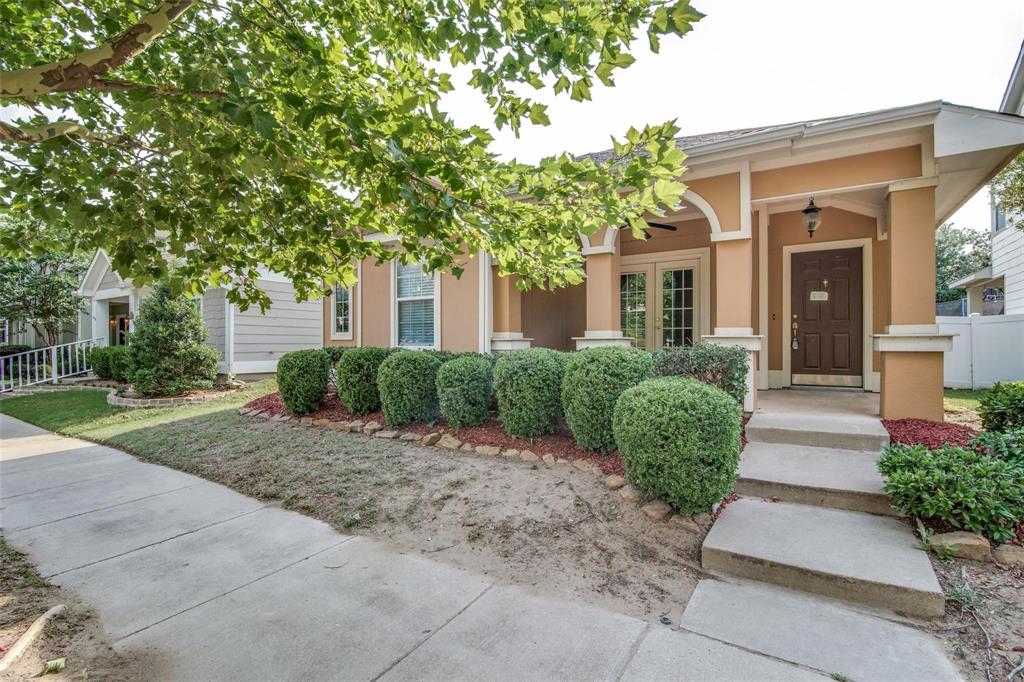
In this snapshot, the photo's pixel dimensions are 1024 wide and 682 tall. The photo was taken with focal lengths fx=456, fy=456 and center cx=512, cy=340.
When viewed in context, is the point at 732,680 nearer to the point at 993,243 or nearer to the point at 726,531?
the point at 726,531

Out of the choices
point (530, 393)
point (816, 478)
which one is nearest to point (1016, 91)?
point (816, 478)

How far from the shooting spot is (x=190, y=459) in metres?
5.35

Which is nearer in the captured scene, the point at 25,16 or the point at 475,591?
the point at 475,591

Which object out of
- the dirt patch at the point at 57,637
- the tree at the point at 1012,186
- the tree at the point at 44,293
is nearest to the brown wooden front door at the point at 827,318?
the tree at the point at 1012,186

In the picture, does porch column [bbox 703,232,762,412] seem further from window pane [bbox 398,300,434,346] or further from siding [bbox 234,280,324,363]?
siding [bbox 234,280,324,363]

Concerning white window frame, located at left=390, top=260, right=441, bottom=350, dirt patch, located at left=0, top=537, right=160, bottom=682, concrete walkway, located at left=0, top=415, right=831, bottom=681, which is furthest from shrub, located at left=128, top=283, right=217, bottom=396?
dirt patch, located at left=0, top=537, right=160, bottom=682

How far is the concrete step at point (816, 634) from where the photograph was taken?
77.0 inches

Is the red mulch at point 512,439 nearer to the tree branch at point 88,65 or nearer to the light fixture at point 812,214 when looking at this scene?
the tree branch at point 88,65

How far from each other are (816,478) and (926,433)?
1721 millimetres

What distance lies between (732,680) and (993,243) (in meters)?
17.6

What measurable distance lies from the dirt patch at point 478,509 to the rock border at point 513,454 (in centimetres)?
7

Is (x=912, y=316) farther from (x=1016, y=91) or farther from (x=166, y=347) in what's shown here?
(x=166, y=347)

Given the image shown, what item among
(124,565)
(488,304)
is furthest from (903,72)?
(124,565)

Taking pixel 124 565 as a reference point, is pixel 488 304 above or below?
above
